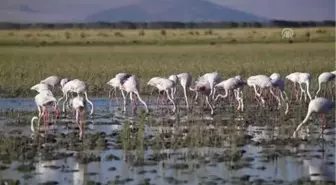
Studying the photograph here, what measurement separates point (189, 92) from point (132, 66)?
12755 millimetres

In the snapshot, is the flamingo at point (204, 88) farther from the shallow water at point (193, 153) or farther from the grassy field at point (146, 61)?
the grassy field at point (146, 61)

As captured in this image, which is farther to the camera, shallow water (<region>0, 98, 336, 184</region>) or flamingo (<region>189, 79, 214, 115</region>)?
flamingo (<region>189, 79, 214, 115</region>)

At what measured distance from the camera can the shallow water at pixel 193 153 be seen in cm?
1420

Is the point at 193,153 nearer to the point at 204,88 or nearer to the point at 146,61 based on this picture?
the point at 204,88

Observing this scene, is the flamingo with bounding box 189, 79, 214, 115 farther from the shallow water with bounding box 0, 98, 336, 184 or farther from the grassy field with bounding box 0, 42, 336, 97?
the grassy field with bounding box 0, 42, 336, 97

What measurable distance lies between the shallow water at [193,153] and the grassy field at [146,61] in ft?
32.6

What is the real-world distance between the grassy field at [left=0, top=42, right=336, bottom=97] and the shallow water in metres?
9.94

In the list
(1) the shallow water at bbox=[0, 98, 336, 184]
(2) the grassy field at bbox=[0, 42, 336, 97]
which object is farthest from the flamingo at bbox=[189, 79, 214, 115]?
(2) the grassy field at bbox=[0, 42, 336, 97]

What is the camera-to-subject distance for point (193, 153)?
16.3 m

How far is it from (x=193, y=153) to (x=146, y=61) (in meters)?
30.4

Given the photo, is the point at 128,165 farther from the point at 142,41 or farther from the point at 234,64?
the point at 142,41

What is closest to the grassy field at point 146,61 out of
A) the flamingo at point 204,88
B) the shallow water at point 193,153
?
the flamingo at point 204,88

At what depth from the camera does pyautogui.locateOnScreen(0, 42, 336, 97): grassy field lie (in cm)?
3666

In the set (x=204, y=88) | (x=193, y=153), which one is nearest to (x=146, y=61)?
(x=204, y=88)
